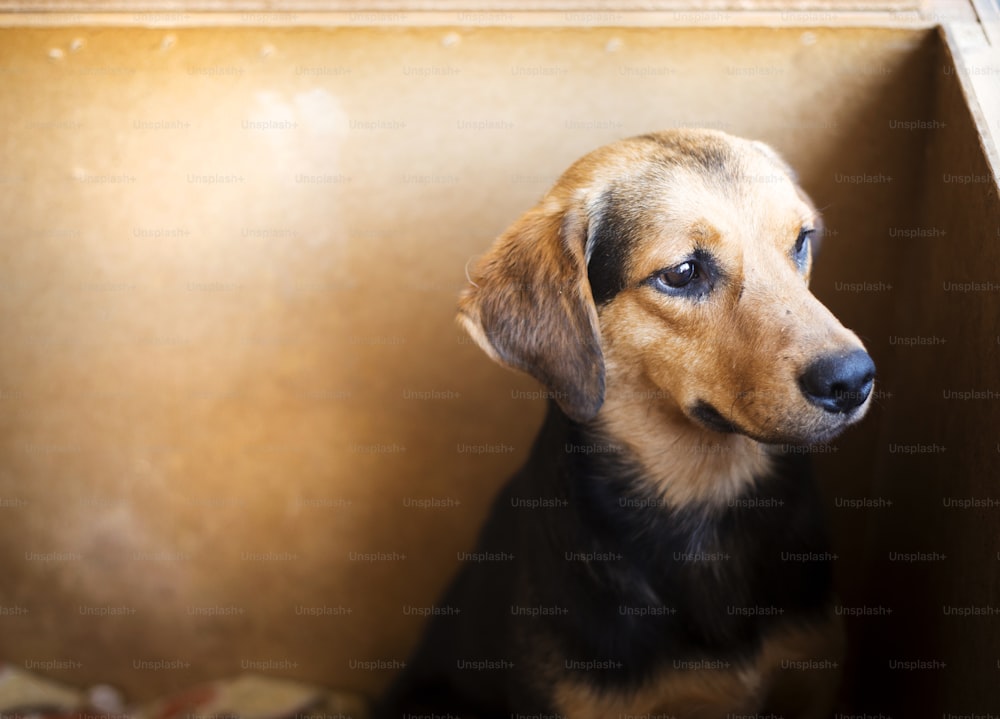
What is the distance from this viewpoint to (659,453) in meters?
2.45

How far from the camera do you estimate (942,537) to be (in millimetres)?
2539

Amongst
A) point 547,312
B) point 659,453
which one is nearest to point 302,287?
point 547,312

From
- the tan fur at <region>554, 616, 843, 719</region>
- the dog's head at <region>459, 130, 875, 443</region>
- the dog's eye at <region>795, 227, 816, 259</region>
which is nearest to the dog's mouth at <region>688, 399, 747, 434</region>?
the dog's head at <region>459, 130, 875, 443</region>

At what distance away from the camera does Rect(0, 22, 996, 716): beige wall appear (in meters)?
3.04

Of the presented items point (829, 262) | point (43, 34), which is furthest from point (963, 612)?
point (43, 34)

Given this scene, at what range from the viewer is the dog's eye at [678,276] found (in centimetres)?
223

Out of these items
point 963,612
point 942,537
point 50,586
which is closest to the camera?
point 963,612

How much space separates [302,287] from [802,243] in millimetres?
1864

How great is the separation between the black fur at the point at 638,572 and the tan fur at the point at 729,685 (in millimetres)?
30

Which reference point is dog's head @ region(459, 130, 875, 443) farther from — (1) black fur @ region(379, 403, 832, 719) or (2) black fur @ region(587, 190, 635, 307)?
(1) black fur @ region(379, 403, 832, 719)

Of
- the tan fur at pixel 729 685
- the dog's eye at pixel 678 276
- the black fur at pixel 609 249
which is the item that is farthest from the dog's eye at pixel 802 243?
the tan fur at pixel 729 685

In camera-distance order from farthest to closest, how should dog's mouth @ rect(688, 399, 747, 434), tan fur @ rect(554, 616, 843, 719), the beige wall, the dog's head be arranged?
the beige wall
tan fur @ rect(554, 616, 843, 719)
dog's mouth @ rect(688, 399, 747, 434)
the dog's head

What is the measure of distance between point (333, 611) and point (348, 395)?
999mm

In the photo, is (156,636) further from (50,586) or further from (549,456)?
(549,456)
